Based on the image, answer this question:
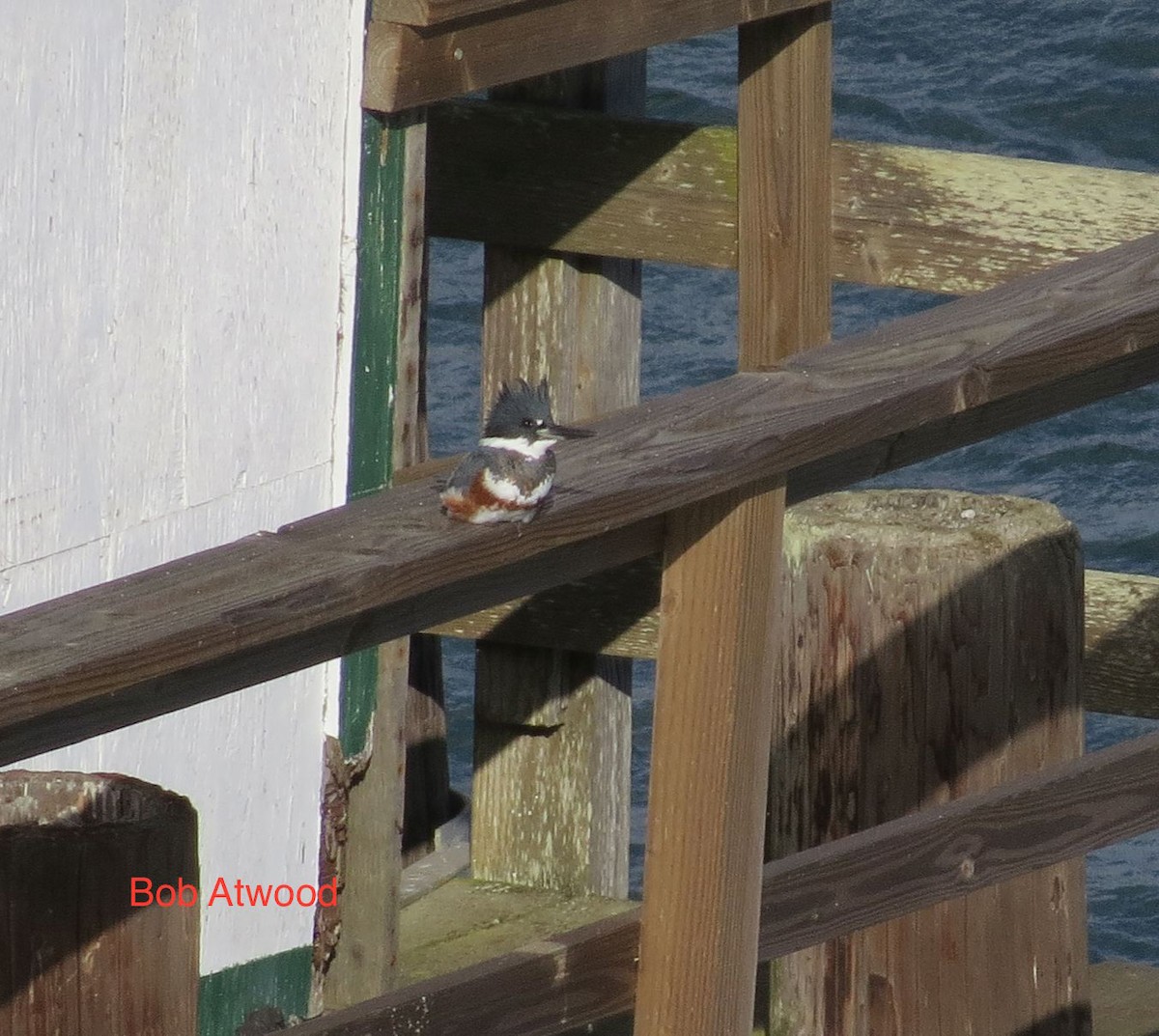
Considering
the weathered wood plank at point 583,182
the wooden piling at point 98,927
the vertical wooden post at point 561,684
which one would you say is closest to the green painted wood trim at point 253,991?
the vertical wooden post at point 561,684

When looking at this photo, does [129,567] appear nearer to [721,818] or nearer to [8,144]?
[8,144]

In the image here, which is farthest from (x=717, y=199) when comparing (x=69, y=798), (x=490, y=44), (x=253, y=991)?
(x=69, y=798)

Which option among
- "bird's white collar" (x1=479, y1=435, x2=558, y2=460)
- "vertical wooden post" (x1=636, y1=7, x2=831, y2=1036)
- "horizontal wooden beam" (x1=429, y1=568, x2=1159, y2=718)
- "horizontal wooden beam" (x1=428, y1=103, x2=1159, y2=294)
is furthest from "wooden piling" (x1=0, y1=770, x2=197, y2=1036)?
"horizontal wooden beam" (x1=428, y1=103, x2=1159, y2=294)

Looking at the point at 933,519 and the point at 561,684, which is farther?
the point at 561,684

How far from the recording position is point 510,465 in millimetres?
2350

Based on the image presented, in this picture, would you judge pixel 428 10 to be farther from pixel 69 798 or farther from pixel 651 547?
pixel 69 798

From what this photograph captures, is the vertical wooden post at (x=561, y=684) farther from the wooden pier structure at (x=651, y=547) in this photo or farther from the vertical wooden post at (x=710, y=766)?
the vertical wooden post at (x=710, y=766)

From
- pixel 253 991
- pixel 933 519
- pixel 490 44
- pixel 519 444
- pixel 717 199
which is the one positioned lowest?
pixel 253 991

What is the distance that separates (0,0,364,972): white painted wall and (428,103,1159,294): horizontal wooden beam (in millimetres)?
553

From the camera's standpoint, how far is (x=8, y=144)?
338 cm

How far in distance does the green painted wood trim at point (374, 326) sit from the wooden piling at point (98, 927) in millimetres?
2411

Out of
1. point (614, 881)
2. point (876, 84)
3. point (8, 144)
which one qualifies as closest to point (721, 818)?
point (8, 144)

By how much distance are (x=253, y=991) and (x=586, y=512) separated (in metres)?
2.71

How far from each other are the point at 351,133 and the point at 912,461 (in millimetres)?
2107
